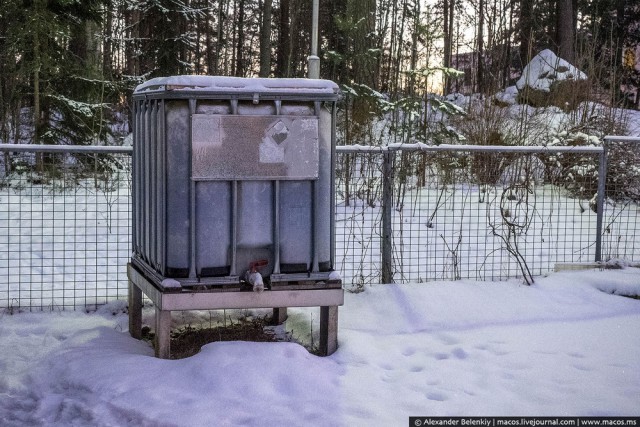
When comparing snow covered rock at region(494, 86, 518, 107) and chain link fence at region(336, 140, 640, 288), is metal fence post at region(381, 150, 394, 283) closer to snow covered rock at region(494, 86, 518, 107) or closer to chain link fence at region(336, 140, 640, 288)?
chain link fence at region(336, 140, 640, 288)

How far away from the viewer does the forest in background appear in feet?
49.8

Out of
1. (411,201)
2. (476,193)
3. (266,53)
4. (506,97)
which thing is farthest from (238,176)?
(266,53)

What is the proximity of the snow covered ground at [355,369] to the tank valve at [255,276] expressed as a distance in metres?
0.45

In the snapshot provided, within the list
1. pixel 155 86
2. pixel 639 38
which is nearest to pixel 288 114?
pixel 155 86

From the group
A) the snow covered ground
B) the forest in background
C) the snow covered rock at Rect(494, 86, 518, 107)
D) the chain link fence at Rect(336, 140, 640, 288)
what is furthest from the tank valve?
the snow covered rock at Rect(494, 86, 518, 107)

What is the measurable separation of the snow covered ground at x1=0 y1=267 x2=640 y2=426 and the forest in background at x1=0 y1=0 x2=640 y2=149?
8.25 m

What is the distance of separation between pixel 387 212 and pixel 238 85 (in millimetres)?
2718

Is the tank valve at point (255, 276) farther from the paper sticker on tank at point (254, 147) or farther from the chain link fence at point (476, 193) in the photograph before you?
the chain link fence at point (476, 193)

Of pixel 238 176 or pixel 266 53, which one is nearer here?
pixel 238 176

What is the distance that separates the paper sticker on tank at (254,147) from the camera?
471 cm

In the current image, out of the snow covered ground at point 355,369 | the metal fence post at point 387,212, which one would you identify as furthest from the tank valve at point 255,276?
the metal fence post at point 387,212

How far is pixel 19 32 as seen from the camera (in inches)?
573

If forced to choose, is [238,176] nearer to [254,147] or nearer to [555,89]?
[254,147]

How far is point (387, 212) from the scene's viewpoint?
7.06 metres
